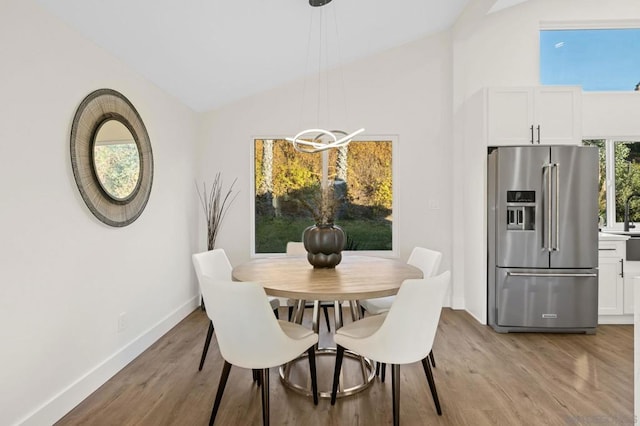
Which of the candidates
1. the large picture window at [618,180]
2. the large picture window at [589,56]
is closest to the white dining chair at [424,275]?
the large picture window at [618,180]

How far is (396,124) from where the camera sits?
4.21 meters

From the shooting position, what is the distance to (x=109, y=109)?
8.02 ft

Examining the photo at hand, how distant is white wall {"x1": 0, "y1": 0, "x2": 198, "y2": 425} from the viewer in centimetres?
170

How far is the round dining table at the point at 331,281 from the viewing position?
1.86m

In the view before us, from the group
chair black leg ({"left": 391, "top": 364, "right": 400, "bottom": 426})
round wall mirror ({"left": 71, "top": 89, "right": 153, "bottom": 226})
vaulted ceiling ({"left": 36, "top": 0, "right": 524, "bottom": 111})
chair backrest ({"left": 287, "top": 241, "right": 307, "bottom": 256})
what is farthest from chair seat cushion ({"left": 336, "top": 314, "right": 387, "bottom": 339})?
vaulted ceiling ({"left": 36, "top": 0, "right": 524, "bottom": 111})

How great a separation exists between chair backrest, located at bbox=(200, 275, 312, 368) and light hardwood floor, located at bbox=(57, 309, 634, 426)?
45 centimetres

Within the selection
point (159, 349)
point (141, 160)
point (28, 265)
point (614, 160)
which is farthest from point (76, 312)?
point (614, 160)

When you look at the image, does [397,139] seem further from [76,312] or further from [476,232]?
[76,312]

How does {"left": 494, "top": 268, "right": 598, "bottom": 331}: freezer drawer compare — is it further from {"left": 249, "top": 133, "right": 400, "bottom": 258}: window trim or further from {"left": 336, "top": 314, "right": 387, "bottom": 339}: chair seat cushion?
{"left": 336, "top": 314, "right": 387, "bottom": 339}: chair seat cushion

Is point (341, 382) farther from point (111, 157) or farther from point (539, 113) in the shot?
point (539, 113)

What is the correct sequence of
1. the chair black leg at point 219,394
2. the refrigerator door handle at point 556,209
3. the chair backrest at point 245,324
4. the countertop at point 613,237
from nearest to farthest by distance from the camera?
the chair backrest at point 245,324
the chair black leg at point 219,394
the refrigerator door handle at point 556,209
the countertop at point 613,237

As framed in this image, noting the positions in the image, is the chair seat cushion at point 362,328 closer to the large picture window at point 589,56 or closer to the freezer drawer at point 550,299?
the freezer drawer at point 550,299

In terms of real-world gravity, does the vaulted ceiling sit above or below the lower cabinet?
above

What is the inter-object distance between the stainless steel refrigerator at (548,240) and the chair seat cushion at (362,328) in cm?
180
